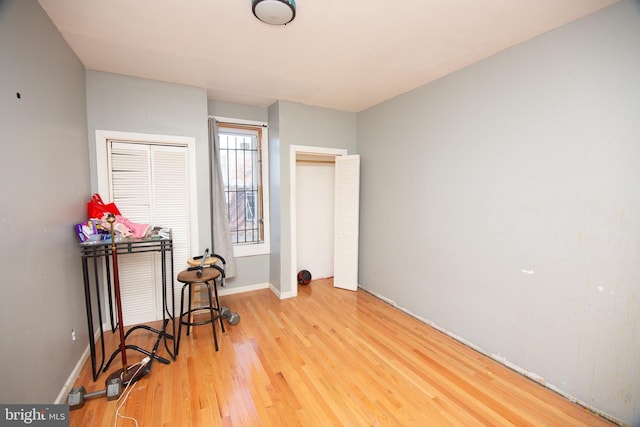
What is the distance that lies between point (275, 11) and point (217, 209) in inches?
95.4

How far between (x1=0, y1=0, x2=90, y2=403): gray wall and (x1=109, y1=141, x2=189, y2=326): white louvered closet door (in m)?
0.53

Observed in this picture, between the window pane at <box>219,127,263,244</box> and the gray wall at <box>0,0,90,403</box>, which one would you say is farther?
the window pane at <box>219,127,263,244</box>

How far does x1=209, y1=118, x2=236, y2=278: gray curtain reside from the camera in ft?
11.2

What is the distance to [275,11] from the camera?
167 centimetres

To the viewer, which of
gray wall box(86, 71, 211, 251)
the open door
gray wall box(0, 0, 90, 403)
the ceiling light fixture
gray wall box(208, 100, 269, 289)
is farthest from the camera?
the open door

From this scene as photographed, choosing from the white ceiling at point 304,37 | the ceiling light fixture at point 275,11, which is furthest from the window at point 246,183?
the ceiling light fixture at point 275,11

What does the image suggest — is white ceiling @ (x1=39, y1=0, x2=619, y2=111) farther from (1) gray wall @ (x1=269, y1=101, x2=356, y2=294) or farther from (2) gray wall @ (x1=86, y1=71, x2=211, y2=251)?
(1) gray wall @ (x1=269, y1=101, x2=356, y2=294)

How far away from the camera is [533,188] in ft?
6.85

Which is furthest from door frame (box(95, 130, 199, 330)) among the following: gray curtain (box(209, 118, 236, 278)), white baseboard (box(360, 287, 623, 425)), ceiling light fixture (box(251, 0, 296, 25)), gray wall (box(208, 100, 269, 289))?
white baseboard (box(360, 287, 623, 425))

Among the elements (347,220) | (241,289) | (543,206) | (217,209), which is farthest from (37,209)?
(543,206)

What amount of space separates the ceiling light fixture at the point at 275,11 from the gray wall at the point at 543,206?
70.8 inches

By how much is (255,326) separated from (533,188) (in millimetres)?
2948

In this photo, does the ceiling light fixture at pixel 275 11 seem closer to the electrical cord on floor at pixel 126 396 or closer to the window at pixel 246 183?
the window at pixel 246 183

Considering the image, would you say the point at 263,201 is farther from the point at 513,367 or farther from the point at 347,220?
the point at 513,367
